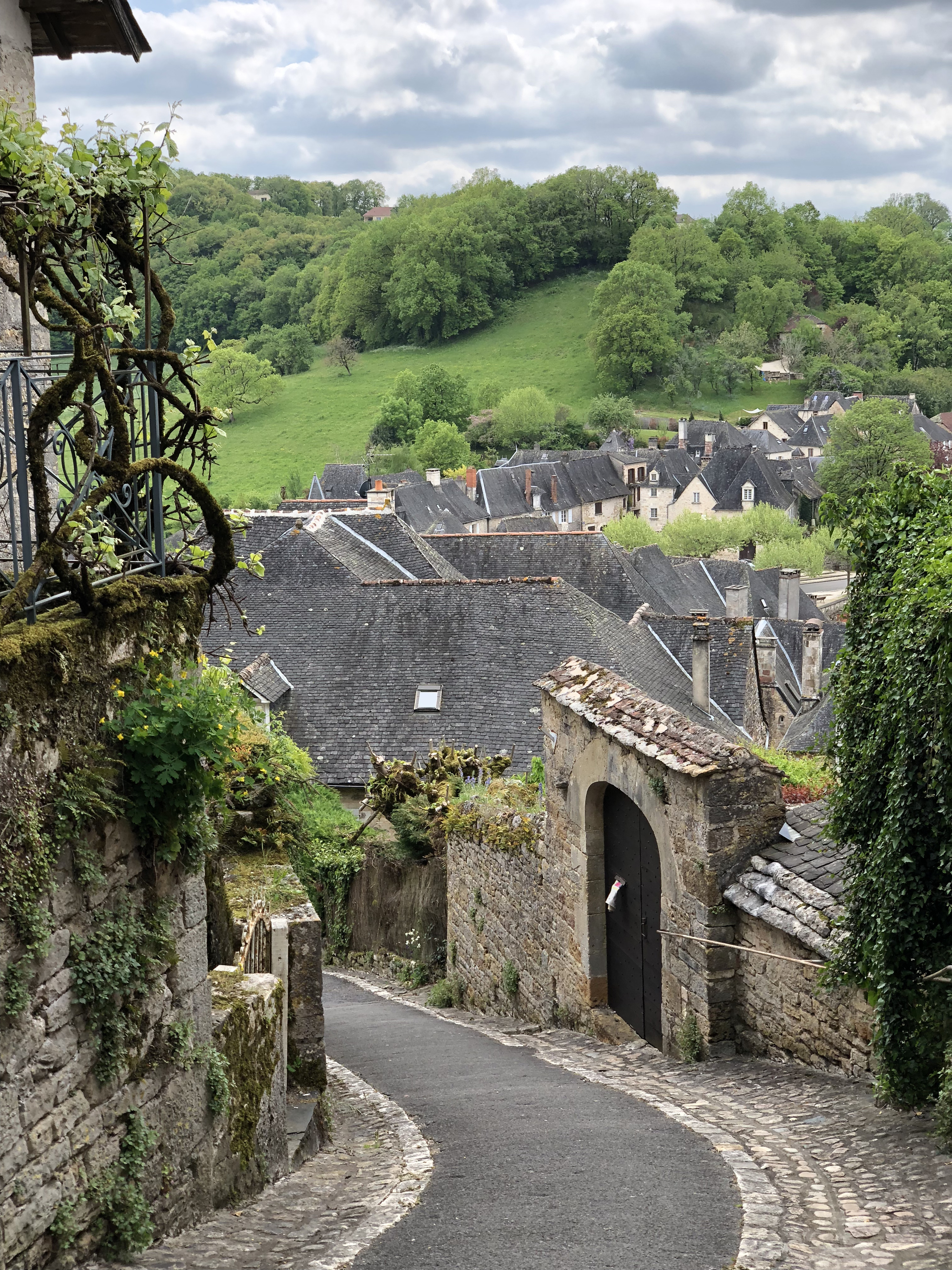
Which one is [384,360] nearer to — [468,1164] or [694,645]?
[694,645]

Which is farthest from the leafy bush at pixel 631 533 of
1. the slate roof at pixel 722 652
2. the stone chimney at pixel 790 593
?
the slate roof at pixel 722 652

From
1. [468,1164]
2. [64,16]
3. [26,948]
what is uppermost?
[64,16]

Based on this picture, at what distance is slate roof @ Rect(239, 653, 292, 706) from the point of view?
20812mm

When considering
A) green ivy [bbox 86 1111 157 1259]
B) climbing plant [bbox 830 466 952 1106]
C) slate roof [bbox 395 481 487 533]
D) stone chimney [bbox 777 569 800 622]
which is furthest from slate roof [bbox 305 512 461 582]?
slate roof [bbox 395 481 487 533]

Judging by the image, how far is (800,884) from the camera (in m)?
7.91

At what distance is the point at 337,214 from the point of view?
530ft

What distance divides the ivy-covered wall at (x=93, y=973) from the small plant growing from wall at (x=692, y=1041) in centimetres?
Result: 426

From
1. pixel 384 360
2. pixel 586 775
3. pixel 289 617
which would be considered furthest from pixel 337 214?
pixel 586 775

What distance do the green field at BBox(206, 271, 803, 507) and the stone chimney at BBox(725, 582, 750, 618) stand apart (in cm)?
3981

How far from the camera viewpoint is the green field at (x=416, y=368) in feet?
288

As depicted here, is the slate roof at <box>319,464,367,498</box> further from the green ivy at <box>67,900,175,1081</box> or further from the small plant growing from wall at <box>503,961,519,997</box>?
the green ivy at <box>67,900,175,1081</box>

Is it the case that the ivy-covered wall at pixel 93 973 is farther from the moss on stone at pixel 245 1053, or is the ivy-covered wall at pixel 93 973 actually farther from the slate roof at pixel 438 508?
the slate roof at pixel 438 508

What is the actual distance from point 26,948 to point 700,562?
5296 centimetres

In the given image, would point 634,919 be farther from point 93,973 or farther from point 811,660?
point 811,660
